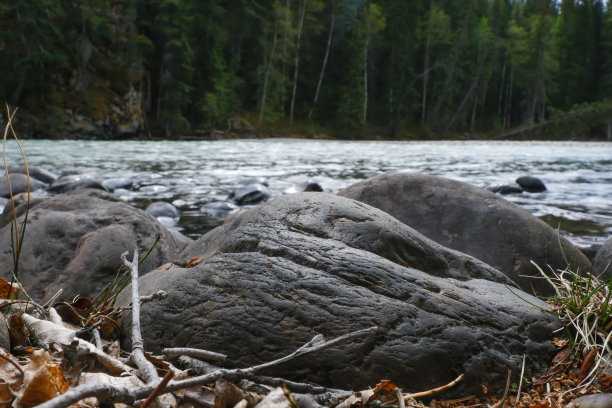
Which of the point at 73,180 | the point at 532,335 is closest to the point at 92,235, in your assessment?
the point at 532,335

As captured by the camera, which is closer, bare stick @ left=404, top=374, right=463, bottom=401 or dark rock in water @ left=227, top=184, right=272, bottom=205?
bare stick @ left=404, top=374, right=463, bottom=401

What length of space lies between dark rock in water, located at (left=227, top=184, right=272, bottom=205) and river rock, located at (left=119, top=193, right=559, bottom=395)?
4.95 m

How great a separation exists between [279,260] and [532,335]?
3.42 feet

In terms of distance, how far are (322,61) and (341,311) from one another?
4514 cm

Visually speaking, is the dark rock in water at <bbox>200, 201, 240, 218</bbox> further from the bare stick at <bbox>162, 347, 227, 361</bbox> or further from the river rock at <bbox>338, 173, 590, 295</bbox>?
the bare stick at <bbox>162, 347, 227, 361</bbox>

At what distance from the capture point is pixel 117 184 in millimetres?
8234

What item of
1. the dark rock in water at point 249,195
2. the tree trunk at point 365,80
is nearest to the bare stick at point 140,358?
the dark rock in water at point 249,195

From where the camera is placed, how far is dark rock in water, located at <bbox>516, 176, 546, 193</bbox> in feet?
27.8

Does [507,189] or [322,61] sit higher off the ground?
[322,61]

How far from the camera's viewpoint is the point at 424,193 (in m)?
3.95

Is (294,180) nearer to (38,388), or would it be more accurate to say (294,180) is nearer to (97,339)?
(97,339)

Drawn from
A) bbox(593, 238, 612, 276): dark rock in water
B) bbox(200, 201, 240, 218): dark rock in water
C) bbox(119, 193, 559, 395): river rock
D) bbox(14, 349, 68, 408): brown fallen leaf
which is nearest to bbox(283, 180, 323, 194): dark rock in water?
bbox(200, 201, 240, 218): dark rock in water

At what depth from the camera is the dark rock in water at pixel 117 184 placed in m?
8.07

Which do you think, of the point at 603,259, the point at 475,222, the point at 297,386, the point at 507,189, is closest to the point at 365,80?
the point at 507,189
